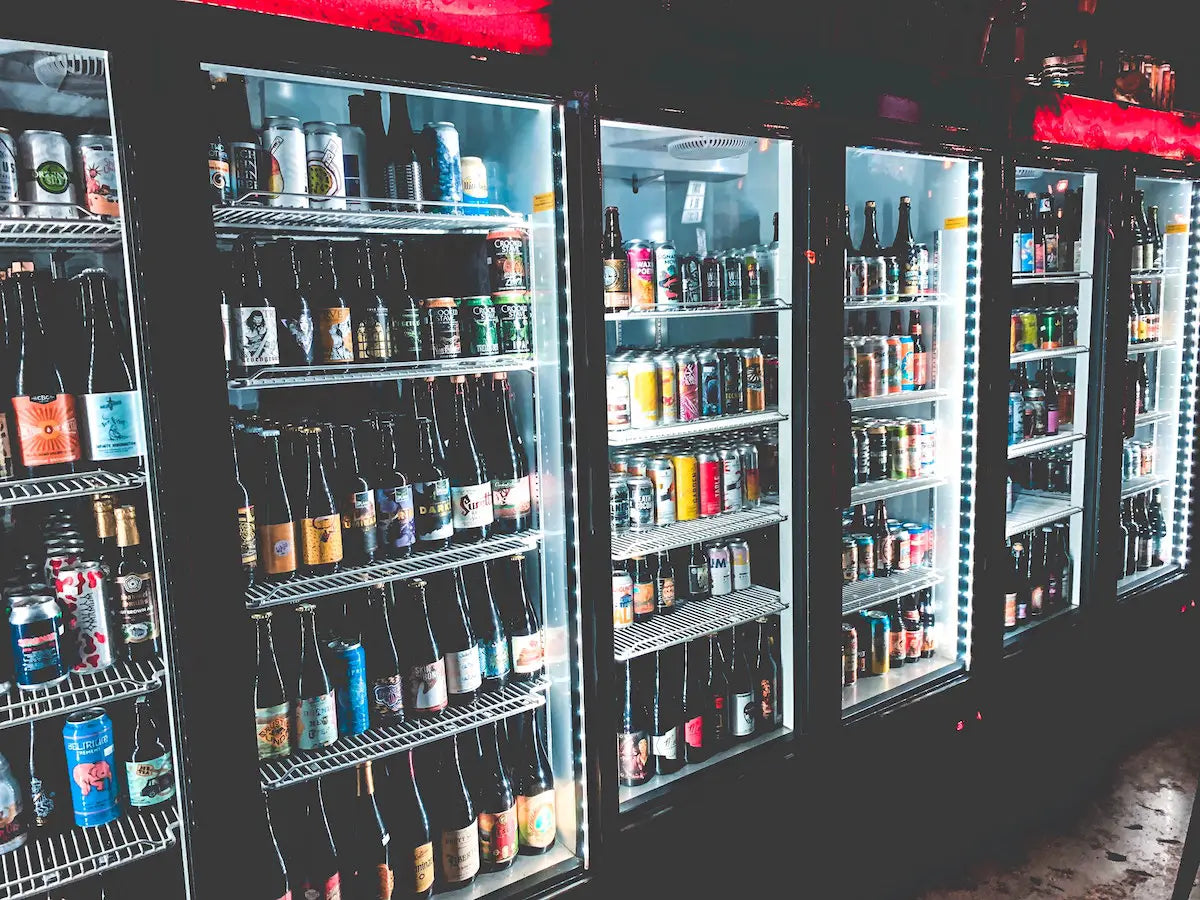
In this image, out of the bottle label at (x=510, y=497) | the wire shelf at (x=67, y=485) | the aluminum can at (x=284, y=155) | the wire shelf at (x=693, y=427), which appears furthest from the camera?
the wire shelf at (x=693, y=427)

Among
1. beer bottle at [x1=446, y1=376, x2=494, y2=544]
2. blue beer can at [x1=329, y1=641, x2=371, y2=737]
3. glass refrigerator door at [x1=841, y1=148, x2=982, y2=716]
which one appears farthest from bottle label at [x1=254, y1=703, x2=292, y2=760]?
glass refrigerator door at [x1=841, y1=148, x2=982, y2=716]

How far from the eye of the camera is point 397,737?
211cm

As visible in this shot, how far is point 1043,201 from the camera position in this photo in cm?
391

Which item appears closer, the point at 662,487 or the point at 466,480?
the point at 466,480

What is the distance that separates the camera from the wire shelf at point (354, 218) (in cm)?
185

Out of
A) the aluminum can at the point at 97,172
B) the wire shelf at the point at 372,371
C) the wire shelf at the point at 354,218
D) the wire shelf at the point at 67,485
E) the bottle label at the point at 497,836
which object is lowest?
the bottle label at the point at 497,836

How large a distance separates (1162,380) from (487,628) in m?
3.60

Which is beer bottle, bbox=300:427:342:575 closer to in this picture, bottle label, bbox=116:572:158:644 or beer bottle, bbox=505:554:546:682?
bottle label, bbox=116:572:158:644

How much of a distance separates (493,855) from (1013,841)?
1.86 metres

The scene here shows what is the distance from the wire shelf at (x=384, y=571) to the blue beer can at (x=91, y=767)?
0.39 m

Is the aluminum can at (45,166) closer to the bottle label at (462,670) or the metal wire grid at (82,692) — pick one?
the metal wire grid at (82,692)

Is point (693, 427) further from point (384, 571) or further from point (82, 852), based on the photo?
point (82, 852)

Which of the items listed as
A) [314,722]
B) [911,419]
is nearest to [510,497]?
[314,722]

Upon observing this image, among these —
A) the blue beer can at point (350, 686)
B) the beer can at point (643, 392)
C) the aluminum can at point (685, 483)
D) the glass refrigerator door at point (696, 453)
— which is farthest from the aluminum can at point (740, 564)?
the blue beer can at point (350, 686)
